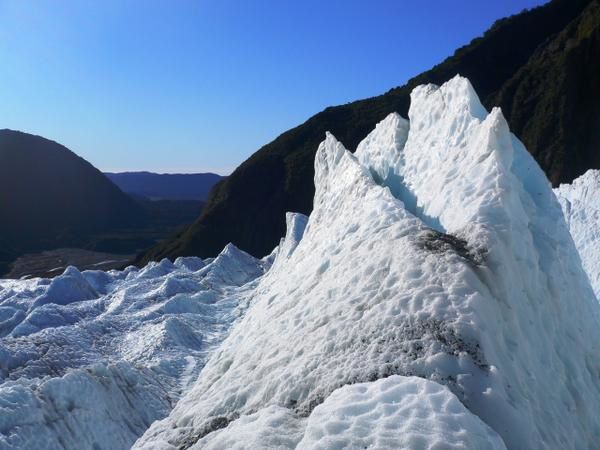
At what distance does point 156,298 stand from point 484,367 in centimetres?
2259

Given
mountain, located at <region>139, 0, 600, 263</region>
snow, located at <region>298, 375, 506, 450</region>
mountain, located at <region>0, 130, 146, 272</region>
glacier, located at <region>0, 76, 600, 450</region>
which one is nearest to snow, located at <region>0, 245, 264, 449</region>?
glacier, located at <region>0, 76, 600, 450</region>

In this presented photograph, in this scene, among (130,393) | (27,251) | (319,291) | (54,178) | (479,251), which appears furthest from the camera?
(54,178)

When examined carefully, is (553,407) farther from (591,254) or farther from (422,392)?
(591,254)

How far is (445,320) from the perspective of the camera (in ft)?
21.5

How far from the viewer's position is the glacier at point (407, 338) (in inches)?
218

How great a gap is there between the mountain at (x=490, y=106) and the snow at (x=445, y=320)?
4849cm

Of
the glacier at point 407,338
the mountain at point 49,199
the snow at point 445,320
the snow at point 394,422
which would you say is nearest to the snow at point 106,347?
the glacier at point 407,338

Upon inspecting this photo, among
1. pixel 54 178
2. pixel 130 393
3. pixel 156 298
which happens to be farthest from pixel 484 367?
pixel 54 178

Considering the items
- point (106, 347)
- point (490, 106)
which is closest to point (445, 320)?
point (106, 347)

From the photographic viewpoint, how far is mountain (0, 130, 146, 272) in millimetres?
114750

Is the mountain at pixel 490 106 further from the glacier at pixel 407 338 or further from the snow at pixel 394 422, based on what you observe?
the snow at pixel 394 422

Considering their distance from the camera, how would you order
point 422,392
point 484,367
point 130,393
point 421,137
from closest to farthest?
point 422,392 < point 484,367 < point 421,137 < point 130,393

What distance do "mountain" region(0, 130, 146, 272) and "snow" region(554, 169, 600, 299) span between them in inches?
4111

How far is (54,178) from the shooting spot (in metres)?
129
